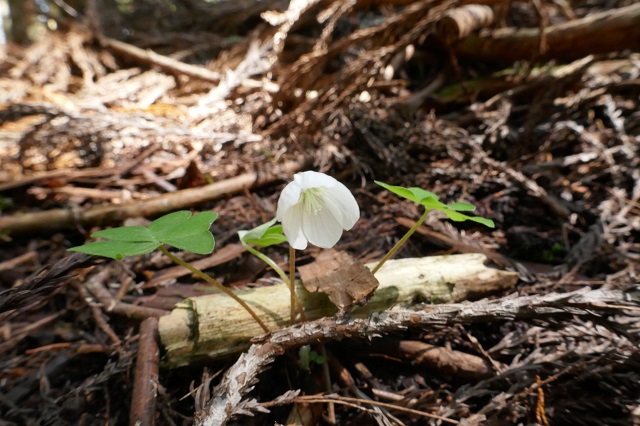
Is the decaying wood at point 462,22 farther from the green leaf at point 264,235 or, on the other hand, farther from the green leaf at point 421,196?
the green leaf at point 264,235

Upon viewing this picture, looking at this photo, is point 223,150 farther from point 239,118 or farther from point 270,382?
point 270,382

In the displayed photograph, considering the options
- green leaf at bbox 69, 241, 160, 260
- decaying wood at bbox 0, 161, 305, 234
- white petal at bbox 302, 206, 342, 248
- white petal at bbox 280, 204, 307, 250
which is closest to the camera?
green leaf at bbox 69, 241, 160, 260

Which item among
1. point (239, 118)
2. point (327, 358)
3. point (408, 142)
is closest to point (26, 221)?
point (239, 118)

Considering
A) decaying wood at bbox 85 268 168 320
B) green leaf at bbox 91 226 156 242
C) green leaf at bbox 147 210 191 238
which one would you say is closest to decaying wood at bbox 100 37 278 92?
decaying wood at bbox 85 268 168 320

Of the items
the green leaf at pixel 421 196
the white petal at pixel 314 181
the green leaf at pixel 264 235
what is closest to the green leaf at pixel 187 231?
the green leaf at pixel 264 235

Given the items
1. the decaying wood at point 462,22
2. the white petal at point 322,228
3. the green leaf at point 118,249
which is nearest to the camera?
the green leaf at point 118,249

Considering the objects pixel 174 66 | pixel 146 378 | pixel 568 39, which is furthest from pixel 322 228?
pixel 174 66

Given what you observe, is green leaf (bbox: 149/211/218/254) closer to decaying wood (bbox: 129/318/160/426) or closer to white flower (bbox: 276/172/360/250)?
white flower (bbox: 276/172/360/250)
